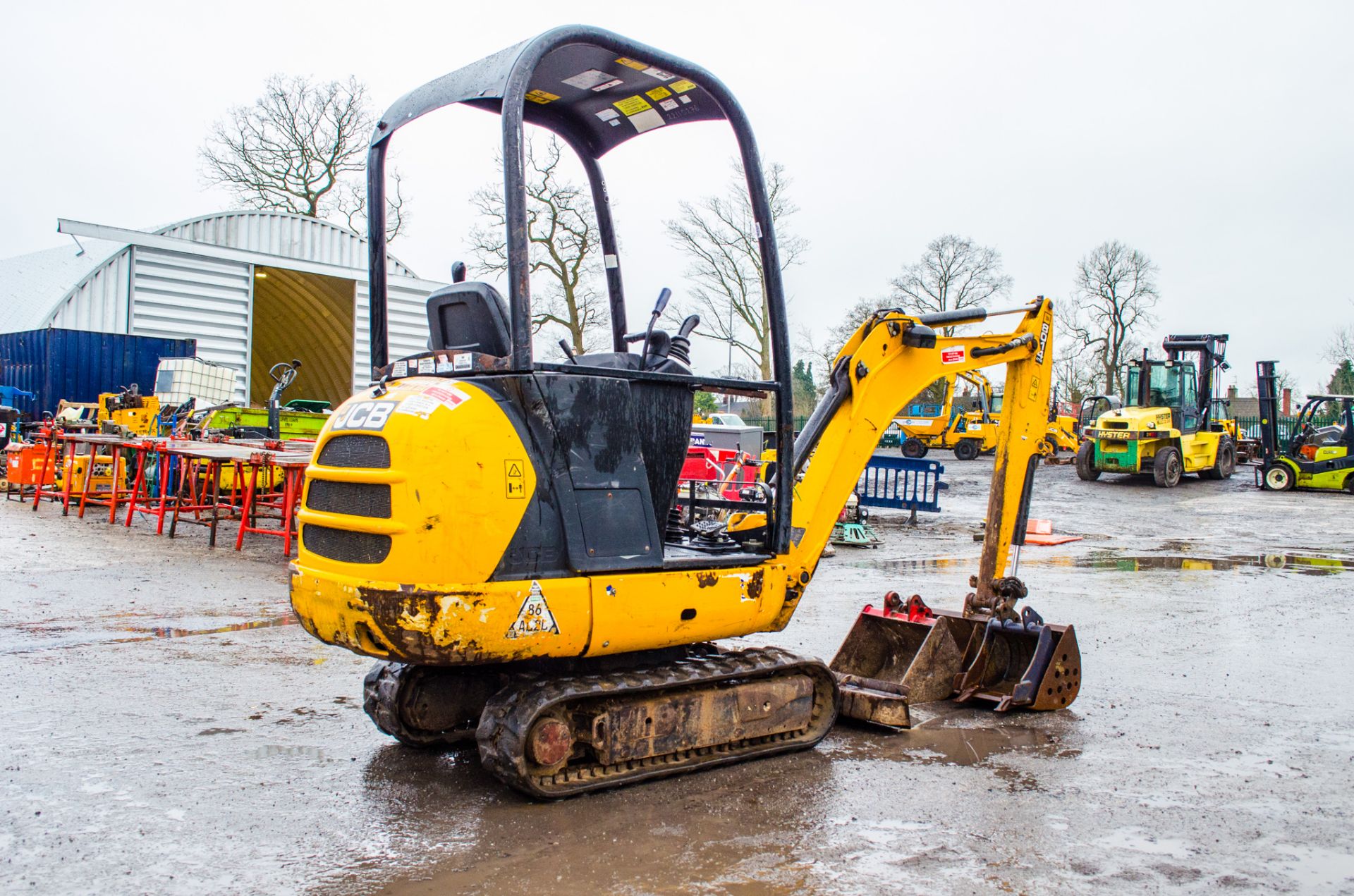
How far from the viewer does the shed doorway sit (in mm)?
25406

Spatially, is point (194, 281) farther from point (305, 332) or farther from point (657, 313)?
point (657, 313)

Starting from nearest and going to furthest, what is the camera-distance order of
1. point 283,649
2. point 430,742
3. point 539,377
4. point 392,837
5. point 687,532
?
1. point 392,837
2. point 539,377
3. point 430,742
4. point 687,532
5. point 283,649

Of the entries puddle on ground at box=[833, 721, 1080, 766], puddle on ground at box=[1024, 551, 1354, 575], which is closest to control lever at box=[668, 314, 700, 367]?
puddle on ground at box=[833, 721, 1080, 766]

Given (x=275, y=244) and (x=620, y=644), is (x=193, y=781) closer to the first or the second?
(x=620, y=644)

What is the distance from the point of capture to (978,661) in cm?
570

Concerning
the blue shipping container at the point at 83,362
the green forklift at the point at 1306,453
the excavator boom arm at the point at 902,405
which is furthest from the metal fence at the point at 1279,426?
the excavator boom arm at the point at 902,405

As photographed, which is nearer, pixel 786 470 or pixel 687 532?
pixel 786 470

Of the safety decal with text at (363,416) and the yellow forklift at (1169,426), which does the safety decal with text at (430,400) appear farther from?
the yellow forklift at (1169,426)

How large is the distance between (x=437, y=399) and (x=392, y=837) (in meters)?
1.56

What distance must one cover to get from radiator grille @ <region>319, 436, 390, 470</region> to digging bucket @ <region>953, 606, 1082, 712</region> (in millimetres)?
3354

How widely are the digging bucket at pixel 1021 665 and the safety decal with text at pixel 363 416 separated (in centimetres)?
339

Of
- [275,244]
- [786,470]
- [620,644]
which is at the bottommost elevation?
[620,644]

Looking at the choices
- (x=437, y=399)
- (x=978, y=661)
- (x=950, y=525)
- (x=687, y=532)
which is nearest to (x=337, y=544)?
(x=437, y=399)

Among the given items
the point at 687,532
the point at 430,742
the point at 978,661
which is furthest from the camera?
the point at 978,661
